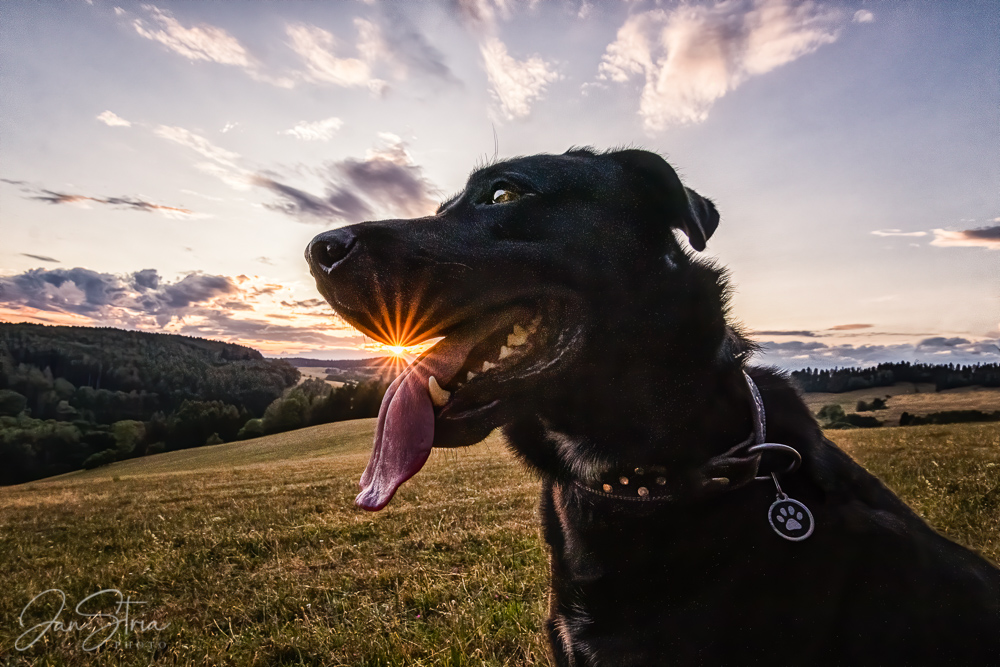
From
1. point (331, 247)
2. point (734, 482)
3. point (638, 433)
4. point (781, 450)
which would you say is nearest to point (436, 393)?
point (331, 247)

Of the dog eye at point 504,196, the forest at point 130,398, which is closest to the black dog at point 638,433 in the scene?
the dog eye at point 504,196

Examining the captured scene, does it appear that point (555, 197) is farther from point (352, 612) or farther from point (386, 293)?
point (352, 612)

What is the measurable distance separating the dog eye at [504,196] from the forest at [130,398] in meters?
35.0

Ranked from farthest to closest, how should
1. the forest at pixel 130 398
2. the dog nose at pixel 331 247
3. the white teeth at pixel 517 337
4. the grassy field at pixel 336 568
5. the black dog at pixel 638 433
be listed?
the forest at pixel 130 398 → the grassy field at pixel 336 568 → the white teeth at pixel 517 337 → the dog nose at pixel 331 247 → the black dog at pixel 638 433

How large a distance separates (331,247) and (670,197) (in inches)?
62.6

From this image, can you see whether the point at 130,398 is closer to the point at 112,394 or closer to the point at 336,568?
the point at 112,394

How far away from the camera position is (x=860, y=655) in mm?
1729

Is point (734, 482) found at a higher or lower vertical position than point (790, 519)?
higher

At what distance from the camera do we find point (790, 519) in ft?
6.08

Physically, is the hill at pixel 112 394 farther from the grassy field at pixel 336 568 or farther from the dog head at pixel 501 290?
the dog head at pixel 501 290

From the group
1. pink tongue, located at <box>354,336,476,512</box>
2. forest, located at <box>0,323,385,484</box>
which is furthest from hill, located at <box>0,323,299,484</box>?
pink tongue, located at <box>354,336,476,512</box>

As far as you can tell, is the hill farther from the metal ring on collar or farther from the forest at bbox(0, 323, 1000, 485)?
the metal ring on collar

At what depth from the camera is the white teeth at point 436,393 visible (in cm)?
222

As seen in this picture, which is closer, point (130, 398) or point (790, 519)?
point (790, 519)
